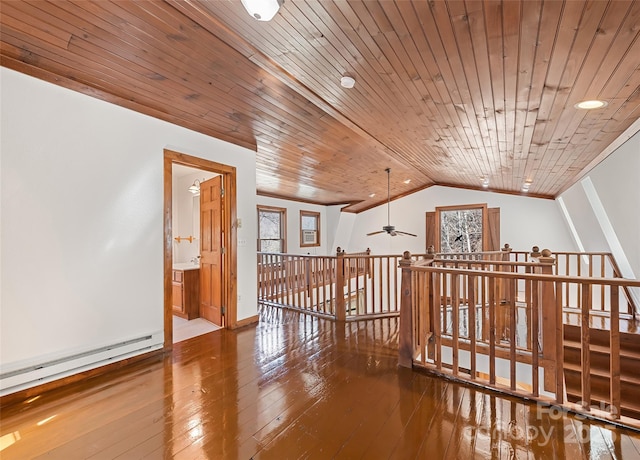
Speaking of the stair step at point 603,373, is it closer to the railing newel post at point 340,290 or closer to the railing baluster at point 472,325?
the railing baluster at point 472,325

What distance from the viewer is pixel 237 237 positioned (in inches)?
165

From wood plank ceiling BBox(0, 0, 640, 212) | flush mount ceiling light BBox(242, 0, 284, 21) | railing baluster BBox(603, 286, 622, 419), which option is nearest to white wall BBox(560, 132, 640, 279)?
wood plank ceiling BBox(0, 0, 640, 212)

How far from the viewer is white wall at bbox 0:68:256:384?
2264 millimetres

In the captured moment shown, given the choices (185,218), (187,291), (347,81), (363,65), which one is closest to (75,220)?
(187,291)

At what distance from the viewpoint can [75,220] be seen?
259cm

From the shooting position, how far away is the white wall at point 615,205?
3.06m

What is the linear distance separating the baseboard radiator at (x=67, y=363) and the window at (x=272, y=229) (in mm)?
4649

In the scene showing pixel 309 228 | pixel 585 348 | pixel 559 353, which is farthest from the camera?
pixel 309 228

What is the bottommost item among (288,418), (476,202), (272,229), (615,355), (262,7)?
(288,418)

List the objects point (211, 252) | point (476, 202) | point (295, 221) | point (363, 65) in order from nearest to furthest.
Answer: point (363, 65) < point (211, 252) < point (476, 202) < point (295, 221)

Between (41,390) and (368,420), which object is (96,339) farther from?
(368,420)

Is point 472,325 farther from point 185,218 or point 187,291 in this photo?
point 185,218

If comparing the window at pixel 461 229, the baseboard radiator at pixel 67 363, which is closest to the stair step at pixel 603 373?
the window at pixel 461 229

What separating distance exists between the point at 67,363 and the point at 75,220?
4.00ft
